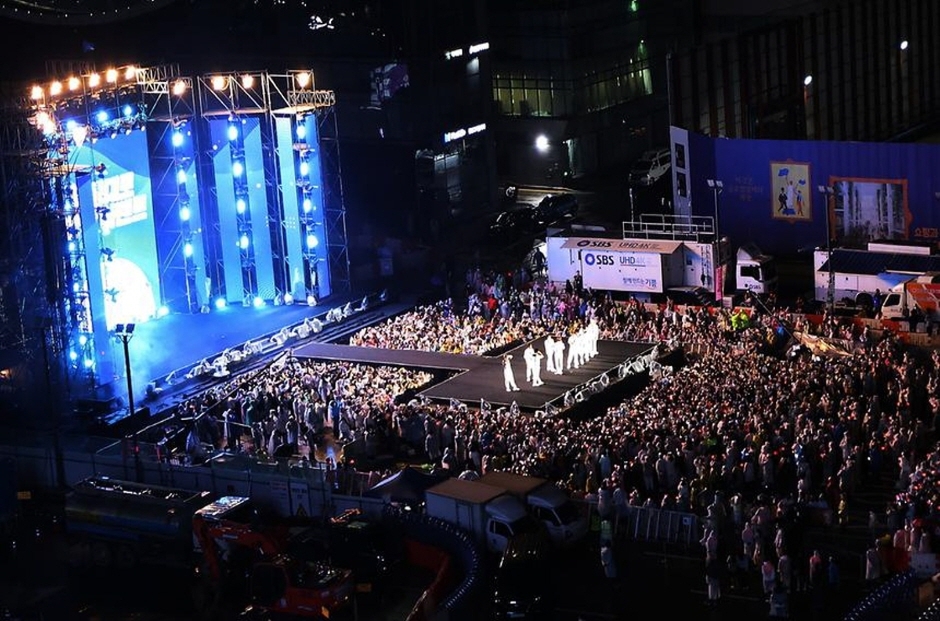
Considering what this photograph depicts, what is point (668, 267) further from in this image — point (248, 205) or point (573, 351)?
point (248, 205)

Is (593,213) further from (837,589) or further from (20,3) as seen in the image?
(837,589)

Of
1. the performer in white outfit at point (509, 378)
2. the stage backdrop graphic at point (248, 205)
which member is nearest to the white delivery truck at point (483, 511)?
the performer in white outfit at point (509, 378)

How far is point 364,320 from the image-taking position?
174 feet

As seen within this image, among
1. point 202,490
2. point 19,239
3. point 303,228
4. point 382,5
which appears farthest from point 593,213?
point 202,490

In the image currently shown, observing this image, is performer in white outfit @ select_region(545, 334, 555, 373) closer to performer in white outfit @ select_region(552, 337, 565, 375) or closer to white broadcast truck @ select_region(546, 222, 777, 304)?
performer in white outfit @ select_region(552, 337, 565, 375)

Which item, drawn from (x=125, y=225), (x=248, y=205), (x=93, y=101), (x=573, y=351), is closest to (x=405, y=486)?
(x=573, y=351)

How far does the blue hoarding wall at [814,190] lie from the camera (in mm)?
55562

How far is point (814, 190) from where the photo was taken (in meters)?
57.4

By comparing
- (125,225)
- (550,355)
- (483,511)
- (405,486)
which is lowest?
(483,511)

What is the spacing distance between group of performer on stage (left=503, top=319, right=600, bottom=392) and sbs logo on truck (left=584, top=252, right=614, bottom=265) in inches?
290

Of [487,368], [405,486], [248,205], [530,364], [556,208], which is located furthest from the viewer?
[556,208]

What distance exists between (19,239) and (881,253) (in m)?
25.8

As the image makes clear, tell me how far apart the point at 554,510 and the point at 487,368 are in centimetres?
1312

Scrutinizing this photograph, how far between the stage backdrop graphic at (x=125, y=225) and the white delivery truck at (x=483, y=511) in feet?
58.7
